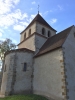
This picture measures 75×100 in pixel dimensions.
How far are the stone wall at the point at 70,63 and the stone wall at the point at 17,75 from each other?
4.97 m

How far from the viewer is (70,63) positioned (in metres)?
11.9

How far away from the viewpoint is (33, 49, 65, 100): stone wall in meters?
10.8

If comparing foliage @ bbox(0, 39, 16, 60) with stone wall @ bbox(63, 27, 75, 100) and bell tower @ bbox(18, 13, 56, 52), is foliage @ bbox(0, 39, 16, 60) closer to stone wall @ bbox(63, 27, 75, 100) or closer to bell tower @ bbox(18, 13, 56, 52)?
bell tower @ bbox(18, 13, 56, 52)

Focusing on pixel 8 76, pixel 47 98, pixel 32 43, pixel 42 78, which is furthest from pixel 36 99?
pixel 32 43

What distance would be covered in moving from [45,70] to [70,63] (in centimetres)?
280

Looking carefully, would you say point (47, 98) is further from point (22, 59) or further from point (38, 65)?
point (22, 59)

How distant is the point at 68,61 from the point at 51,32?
926cm

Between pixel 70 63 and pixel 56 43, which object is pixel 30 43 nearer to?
pixel 56 43

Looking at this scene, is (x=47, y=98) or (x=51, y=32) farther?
(x=51, y=32)

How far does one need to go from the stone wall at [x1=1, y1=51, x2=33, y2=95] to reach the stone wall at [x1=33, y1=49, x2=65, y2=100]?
2.85 feet

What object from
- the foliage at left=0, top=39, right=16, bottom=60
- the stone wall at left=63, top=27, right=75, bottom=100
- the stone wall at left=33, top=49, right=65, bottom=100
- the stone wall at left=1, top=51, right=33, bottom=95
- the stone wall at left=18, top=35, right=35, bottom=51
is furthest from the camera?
the foliage at left=0, top=39, right=16, bottom=60

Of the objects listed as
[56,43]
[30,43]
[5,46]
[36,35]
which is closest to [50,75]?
[56,43]

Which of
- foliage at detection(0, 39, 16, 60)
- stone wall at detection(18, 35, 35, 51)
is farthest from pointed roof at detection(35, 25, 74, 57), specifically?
foliage at detection(0, 39, 16, 60)

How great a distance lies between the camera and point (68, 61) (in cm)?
1177
